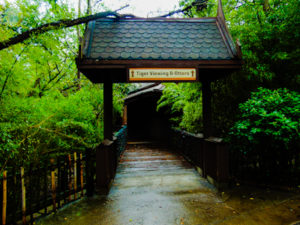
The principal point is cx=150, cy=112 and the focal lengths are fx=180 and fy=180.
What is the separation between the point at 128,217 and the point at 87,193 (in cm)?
134

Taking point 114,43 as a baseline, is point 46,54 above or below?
above

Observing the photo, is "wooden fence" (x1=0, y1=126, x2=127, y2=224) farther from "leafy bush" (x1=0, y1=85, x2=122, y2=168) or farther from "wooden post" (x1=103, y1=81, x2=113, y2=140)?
"wooden post" (x1=103, y1=81, x2=113, y2=140)

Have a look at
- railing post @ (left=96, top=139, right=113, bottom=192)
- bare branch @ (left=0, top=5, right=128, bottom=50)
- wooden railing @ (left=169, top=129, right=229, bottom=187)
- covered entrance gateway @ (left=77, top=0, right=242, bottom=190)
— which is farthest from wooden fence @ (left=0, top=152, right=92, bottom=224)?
wooden railing @ (left=169, top=129, right=229, bottom=187)

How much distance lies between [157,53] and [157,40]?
66 cm

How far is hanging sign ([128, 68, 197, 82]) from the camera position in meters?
3.69

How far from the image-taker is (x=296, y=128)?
3.44m

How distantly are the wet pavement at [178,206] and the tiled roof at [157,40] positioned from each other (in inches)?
117

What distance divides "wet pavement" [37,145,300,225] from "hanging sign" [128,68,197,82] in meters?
2.50

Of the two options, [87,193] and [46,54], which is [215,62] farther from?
[46,54]

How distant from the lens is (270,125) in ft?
12.3

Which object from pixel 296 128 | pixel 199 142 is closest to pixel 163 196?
pixel 199 142

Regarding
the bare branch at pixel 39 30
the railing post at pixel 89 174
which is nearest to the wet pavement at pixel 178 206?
the railing post at pixel 89 174

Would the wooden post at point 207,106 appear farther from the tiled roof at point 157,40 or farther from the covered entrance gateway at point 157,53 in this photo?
the tiled roof at point 157,40

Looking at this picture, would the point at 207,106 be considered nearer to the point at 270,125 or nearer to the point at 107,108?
the point at 270,125
